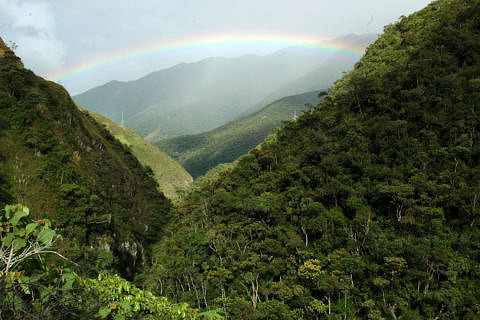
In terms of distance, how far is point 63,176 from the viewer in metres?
44.5

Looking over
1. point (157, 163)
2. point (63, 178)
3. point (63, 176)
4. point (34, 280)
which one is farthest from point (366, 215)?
point (157, 163)

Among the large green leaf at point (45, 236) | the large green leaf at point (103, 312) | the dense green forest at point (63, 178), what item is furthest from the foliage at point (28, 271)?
the dense green forest at point (63, 178)

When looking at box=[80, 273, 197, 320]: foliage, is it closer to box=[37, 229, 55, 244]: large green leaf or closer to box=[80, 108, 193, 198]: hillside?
box=[37, 229, 55, 244]: large green leaf

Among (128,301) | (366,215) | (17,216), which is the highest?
(17,216)

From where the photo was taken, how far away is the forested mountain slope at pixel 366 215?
28.9m

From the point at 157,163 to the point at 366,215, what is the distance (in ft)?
414

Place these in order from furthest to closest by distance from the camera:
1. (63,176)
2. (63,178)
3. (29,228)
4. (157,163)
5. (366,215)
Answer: (157,163) < (63,176) < (63,178) < (366,215) < (29,228)

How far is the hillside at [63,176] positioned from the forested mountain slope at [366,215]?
421 inches

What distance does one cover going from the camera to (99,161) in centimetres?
6344

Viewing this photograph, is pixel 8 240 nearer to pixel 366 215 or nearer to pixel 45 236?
pixel 45 236

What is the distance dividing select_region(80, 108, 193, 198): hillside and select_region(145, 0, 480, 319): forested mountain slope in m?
78.3

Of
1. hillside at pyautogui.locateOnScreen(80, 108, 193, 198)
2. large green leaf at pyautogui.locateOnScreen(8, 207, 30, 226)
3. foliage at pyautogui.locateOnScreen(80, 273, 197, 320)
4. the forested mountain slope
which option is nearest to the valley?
the forested mountain slope

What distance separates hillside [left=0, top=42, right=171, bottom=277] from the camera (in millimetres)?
39406

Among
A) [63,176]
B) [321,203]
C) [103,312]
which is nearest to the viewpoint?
[103,312]
